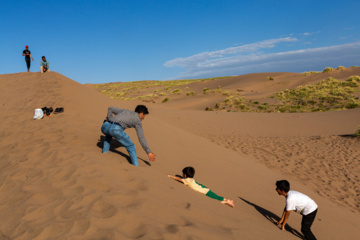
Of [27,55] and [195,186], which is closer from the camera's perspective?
[195,186]

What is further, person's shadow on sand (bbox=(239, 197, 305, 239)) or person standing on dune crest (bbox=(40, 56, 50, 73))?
person standing on dune crest (bbox=(40, 56, 50, 73))

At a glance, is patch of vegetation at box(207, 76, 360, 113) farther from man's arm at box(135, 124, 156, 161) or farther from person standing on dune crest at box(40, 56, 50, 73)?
man's arm at box(135, 124, 156, 161)

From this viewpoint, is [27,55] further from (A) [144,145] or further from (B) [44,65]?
(A) [144,145]

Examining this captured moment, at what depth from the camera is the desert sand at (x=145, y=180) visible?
271 cm

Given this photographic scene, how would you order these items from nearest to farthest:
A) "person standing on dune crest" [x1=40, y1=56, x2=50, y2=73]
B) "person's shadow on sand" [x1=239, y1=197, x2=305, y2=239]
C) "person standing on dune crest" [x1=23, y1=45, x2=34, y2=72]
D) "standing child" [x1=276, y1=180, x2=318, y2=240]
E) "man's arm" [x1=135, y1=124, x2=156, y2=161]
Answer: "standing child" [x1=276, y1=180, x2=318, y2=240]
"person's shadow on sand" [x1=239, y1=197, x2=305, y2=239]
"man's arm" [x1=135, y1=124, x2=156, y2=161]
"person standing on dune crest" [x1=23, y1=45, x2=34, y2=72]
"person standing on dune crest" [x1=40, y1=56, x2=50, y2=73]

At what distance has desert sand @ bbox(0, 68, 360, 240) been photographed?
2.71 metres

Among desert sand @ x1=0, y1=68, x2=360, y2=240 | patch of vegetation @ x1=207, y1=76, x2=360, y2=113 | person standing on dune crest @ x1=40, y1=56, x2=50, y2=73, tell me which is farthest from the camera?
patch of vegetation @ x1=207, y1=76, x2=360, y2=113

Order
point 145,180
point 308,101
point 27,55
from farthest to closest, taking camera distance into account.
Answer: point 308,101 < point 27,55 < point 145,180

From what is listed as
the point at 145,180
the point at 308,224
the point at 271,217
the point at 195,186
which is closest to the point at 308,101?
the point at 271,217

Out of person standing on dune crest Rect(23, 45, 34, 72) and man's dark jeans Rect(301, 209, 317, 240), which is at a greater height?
person standing on dune crest Rect(23, 45, 34, 72)

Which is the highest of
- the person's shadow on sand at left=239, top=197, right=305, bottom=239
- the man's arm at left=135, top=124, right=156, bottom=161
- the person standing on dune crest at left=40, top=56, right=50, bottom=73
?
the person standing on dune crest at left=40, top=56, right=50, bottom=73

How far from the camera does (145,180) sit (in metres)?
3.90

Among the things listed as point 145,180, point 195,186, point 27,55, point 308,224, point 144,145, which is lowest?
point 308,224

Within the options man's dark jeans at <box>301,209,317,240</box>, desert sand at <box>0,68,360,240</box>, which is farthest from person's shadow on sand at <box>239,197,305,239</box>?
man's dark jeans at <box>301,209,317,240</box>
